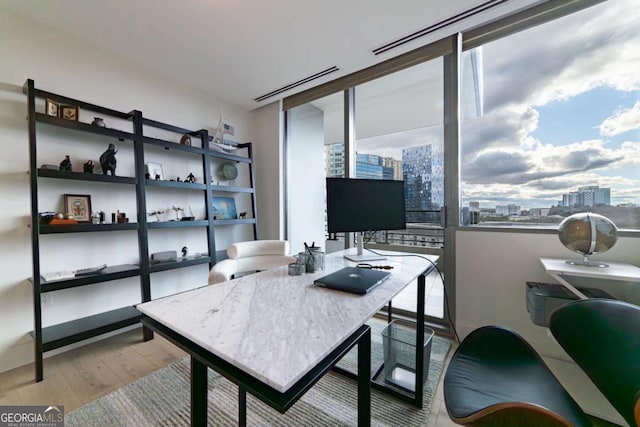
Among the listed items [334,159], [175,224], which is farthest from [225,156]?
[334,159]

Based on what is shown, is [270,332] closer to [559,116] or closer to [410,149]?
[410,149]

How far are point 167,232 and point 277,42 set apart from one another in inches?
86.0

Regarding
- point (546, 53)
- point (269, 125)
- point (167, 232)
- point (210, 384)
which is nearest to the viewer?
point (210, 384)

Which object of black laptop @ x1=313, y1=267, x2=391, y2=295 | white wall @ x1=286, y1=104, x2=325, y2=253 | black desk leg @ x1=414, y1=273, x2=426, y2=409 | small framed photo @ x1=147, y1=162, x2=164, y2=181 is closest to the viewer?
black laptop @ x1=313, y1=267, x2=391, y2=295

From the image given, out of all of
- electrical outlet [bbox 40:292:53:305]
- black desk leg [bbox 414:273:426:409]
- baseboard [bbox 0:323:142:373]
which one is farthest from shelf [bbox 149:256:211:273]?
black desk leg [bbox 414:273:426:409]

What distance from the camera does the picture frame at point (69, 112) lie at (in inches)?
76.7

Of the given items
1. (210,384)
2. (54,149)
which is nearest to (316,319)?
(210,384)

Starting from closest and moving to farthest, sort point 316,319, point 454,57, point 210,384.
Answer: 1. point 316,319
2. point 210,384
3. point 454,57

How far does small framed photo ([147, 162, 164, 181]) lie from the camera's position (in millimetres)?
2467

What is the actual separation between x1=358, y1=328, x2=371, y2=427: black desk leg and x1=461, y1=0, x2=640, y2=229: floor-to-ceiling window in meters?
1.86

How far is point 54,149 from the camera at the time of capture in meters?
2.02

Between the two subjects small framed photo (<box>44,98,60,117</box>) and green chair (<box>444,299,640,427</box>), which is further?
small framed photo (<box>44,98,60,117</box>)

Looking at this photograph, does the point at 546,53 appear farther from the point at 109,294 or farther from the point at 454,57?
the point at 109,294

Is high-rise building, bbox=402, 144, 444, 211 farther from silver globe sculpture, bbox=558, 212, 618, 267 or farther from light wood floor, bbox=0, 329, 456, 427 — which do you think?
light wood floor, bbox=0, 329, 456, 427
